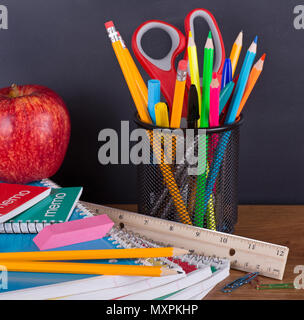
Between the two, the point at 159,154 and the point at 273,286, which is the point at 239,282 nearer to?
the point at 273,286

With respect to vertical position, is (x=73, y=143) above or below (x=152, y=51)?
below

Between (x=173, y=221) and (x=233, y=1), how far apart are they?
1.33ft

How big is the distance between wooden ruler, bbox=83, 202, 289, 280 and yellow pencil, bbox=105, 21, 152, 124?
0.16m

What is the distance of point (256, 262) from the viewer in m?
0.59

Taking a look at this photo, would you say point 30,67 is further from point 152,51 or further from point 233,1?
point 233,1

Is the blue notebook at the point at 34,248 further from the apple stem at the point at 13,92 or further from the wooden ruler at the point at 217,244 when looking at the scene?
the apple stem at the point at 13,92

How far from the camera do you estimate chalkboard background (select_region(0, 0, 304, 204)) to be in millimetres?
777

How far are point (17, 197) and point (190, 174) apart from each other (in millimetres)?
265

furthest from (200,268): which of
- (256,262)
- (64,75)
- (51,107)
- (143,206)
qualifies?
(64,75)

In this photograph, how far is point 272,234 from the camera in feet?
2.36

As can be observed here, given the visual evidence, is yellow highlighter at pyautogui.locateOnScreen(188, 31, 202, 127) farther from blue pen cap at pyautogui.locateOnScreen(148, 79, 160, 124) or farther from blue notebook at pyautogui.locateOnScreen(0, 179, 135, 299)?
blue notebook at pyautogui.locateOnScreen(0, 179, 135, 299)
